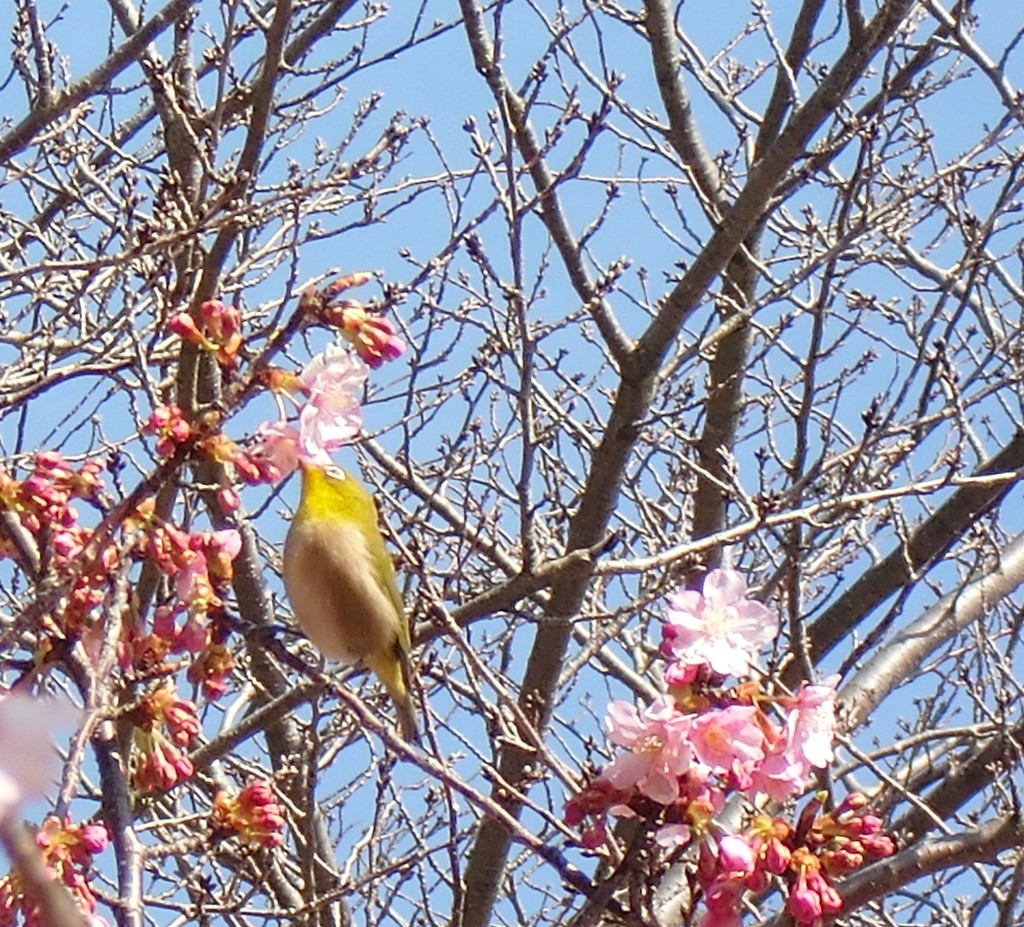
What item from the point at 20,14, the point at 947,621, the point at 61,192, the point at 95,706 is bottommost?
the point at 95,706

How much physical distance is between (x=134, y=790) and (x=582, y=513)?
2211mm

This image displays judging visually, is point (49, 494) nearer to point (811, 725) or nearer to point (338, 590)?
point (811, 725)

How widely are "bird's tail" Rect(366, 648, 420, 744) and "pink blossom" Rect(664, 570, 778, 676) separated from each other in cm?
205

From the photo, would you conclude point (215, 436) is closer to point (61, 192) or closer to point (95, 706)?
point (95, 706)

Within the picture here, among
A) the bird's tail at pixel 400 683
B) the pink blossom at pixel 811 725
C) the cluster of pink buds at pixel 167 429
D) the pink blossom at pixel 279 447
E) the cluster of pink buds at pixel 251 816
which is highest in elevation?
the bird's tail at pixel 400 683

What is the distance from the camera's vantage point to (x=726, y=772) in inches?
82.2

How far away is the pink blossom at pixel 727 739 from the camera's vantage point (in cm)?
206

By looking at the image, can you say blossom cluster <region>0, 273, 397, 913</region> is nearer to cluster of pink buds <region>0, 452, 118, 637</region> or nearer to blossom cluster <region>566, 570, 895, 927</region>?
cluster of pink buds <region>0, 452, 118, 637</region>

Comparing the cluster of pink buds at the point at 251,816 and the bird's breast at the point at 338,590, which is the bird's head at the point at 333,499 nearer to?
the bird's breast at the point at 338,590

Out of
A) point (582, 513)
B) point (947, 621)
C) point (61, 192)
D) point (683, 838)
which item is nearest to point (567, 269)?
point (582, 513)

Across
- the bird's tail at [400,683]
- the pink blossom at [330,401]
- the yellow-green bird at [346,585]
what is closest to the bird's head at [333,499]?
the yellow-green bird at [346,585]

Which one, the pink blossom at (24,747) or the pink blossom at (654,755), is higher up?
the pink blossom at (654,755)

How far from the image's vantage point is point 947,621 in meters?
4.70

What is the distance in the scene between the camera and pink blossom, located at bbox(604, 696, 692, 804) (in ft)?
6.65
